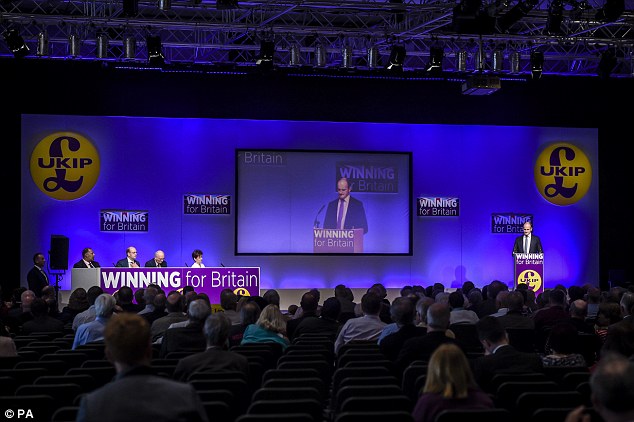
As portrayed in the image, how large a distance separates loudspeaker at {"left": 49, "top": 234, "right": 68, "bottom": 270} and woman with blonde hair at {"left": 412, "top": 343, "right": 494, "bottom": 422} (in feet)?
38.7

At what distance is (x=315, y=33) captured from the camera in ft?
49.9

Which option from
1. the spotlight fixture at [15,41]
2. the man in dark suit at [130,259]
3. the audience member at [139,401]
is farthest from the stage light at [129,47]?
the audience member at [139,401]

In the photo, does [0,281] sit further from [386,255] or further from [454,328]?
[454,328]

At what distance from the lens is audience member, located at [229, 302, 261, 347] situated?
8492 mm

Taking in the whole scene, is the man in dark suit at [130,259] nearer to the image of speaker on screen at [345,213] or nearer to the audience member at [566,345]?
the image of speaker on screen at [345,213]

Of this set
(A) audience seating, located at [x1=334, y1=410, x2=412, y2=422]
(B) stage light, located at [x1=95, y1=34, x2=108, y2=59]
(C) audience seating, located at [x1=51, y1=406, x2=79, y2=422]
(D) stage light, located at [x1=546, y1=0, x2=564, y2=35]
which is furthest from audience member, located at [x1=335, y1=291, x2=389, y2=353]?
(B) stage light, located at [x1=95, y1=34, x2=108, y2=59]

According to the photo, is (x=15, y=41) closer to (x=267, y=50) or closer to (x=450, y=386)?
(x=267, y=50)

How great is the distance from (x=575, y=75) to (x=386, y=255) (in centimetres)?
539

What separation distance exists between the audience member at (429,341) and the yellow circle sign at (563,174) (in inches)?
520

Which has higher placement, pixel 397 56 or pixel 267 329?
pixel 397 56

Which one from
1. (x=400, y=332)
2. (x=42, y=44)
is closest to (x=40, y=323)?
(x=400, y=332)

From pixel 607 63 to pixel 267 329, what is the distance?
420 inches

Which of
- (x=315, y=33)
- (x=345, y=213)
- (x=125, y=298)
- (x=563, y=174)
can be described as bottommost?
(x=125, y=298)

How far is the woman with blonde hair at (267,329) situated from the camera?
26.2 feet
